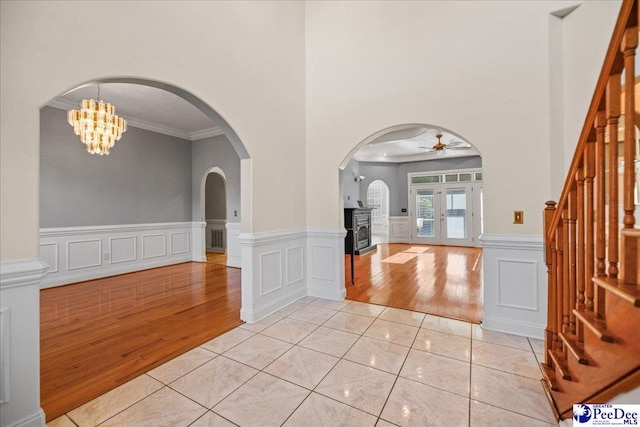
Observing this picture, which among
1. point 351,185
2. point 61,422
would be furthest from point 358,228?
point 61,422

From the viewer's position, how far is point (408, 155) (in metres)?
9.09

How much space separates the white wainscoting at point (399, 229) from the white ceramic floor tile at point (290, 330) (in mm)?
7180

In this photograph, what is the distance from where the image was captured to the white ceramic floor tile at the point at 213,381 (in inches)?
72.1

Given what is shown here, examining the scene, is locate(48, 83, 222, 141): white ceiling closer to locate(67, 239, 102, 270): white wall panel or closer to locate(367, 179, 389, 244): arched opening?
locate(67, 239, 102, 270): white wall panel

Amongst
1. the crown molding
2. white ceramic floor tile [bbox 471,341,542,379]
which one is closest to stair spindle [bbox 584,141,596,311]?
white ceramic floor tile [bbox 471,341,542,379]

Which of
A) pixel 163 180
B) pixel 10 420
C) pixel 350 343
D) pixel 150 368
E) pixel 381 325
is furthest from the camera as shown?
pixel 163 180

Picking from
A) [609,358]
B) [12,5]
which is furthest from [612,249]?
[12,5]

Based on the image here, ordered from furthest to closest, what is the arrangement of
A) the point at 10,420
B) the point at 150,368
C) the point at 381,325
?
1. the point at 381,325
2. the point at 150,368
3. the point at 10,420

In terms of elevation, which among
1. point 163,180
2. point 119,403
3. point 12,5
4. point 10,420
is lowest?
point 119,403

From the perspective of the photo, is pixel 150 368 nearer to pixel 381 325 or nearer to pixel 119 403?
pixel 119 403

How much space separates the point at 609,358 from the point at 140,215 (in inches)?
261

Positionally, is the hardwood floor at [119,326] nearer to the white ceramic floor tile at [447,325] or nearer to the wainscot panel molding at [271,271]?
the wainscot panel molding at [271,271]

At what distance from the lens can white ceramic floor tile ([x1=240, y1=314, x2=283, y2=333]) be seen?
2834mm

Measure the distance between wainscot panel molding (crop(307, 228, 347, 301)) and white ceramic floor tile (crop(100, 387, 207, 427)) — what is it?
7.12 feet
